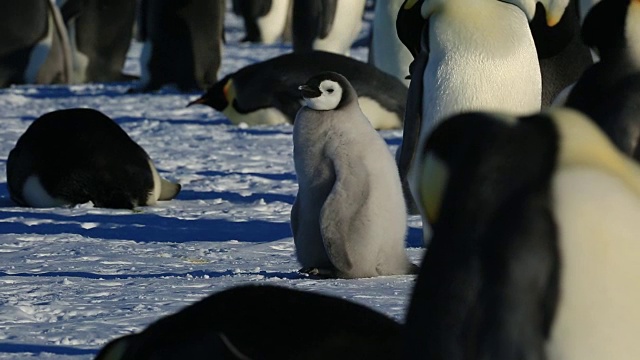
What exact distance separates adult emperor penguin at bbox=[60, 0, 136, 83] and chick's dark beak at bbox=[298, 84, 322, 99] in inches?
346

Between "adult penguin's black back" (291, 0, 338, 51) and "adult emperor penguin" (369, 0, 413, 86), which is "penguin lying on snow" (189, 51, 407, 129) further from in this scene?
"adult penguin's black back" (291, 0, 338, 51)

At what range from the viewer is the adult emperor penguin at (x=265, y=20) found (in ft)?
62.0

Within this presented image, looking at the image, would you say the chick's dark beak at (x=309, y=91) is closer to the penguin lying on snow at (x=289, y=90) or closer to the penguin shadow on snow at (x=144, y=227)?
the penguin shadow on snow at (x=144, y=227)

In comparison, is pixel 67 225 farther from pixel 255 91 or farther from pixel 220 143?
pixel 255 91

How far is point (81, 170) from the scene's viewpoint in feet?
21.7

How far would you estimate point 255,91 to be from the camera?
33.5ft

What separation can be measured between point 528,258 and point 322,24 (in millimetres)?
12339

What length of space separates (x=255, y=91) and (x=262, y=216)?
387cm

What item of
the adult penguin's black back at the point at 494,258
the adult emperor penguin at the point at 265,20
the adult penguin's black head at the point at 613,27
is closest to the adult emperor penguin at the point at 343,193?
the adult penguin's black head at the point at 613,27

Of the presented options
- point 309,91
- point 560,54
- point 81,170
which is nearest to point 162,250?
point 309,91

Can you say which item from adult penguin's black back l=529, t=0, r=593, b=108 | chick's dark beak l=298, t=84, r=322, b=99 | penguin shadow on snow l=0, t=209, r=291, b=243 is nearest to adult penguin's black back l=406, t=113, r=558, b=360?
chick's dark beak l=298, t=84, r=322, b=99

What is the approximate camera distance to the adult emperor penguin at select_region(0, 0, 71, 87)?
41.4 feet

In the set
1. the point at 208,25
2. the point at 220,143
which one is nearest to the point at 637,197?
the point at 220,143

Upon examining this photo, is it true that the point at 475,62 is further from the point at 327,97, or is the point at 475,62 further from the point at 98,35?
the point at 98,35
